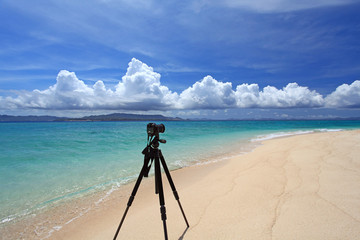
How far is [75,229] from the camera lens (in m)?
3.48

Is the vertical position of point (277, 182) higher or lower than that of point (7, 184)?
higher

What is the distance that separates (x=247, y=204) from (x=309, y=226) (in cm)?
102

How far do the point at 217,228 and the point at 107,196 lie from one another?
3477 millimetres

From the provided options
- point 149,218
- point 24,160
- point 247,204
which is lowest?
point 24,160

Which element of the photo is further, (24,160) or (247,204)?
(24,160)

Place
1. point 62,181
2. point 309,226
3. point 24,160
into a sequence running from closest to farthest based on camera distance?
point 309,226
point 62,181
point 24,160

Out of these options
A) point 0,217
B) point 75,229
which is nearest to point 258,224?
point 75,229

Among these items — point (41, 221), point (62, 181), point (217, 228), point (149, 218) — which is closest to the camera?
point (217, 228)

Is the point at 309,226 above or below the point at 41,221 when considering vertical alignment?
above

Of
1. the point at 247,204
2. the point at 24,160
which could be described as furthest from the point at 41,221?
the point at 24,160

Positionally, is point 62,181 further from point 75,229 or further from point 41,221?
point 75,229

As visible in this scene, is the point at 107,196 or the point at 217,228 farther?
the point at 107,196

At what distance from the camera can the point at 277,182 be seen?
4.43 metres

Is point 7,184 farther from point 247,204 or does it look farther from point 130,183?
point 247,204
